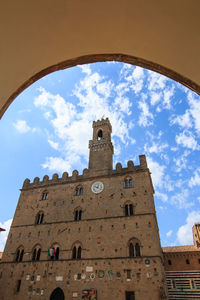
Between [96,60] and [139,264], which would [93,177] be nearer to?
[139,264]

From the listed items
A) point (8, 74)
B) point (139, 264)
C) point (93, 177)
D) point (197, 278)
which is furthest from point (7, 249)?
point (8, 74)

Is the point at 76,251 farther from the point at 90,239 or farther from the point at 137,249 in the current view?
the point at 137,249

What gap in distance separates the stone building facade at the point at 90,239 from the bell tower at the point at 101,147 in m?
0.12

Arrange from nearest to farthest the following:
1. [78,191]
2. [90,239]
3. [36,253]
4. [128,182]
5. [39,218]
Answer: [90,239]
[36,253]
[128,182]
[39,218]
[78,191]

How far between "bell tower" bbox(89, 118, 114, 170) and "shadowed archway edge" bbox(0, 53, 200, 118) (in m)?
19.2

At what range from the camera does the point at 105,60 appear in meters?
2.71

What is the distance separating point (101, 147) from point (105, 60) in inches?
814

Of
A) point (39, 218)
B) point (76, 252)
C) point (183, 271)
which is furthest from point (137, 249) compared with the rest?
point (39, 218)

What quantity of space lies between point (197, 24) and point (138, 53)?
0.71 meters

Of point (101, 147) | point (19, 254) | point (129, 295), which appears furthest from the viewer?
point (101, 147)

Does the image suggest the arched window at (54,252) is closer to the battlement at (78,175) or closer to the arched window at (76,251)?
the arched window at (76,251)

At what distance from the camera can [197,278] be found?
21750 mm

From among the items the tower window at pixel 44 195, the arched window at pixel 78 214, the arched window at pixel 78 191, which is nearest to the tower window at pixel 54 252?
the arched window at pixel 78 214

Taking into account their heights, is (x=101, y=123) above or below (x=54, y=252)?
above
